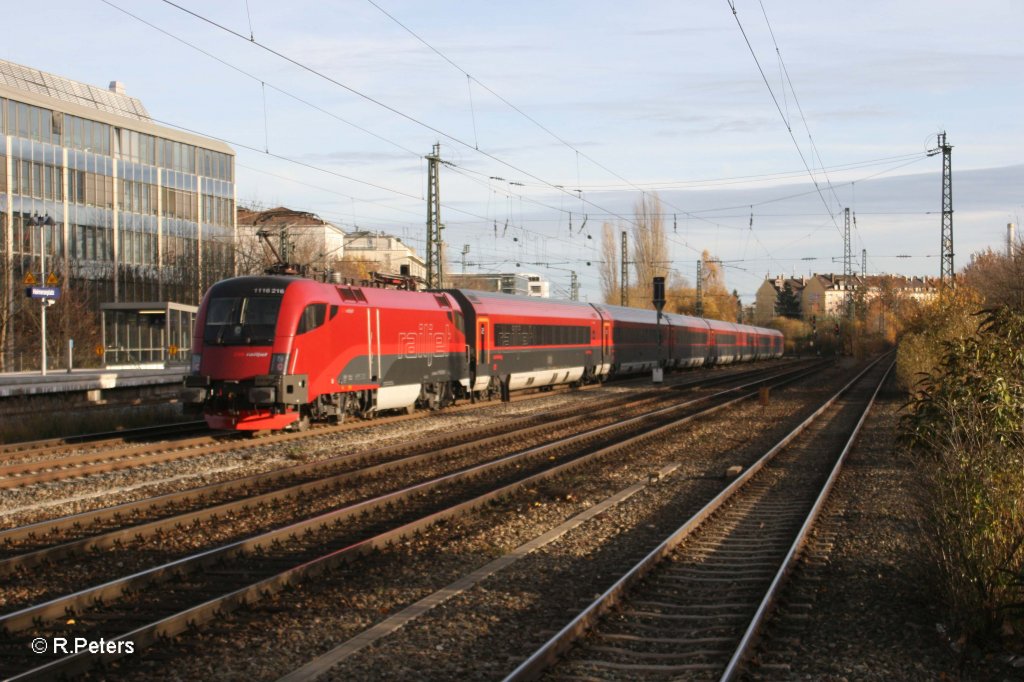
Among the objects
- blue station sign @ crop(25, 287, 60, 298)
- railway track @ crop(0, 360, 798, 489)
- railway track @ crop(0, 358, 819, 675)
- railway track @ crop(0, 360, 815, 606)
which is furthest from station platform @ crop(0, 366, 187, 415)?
railway track @ crop(0, 358, 819, 675)

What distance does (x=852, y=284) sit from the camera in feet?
261

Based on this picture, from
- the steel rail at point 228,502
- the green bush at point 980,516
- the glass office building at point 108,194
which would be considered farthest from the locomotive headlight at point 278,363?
the glass office building at point 108,194

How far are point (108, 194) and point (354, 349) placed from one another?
1754 inches

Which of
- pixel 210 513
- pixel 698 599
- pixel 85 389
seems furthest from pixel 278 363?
pixel 85 389

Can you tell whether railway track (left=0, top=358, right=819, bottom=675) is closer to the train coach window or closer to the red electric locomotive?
the red electric locomotive

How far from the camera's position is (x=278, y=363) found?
738 inches

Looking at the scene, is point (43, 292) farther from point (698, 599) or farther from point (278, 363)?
point (698, 599)

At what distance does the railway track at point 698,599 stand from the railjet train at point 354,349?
906 cm

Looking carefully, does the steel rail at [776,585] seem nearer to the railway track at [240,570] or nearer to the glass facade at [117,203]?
the railway track at [240,570]

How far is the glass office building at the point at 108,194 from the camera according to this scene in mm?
53625

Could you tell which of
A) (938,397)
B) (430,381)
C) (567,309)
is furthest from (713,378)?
(938,397)

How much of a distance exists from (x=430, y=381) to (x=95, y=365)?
85.5 ft

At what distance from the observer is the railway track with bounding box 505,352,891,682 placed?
668 centimetres

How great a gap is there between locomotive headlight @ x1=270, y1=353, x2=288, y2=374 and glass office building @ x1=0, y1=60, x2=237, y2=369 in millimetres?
34110
